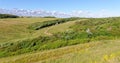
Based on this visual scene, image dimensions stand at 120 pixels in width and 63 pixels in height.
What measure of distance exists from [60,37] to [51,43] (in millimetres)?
7485

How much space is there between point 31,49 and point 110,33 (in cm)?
2980

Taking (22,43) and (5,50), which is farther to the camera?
(22,43)

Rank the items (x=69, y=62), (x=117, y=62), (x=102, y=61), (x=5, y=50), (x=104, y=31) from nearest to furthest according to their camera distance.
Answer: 1. (x=117, y=62)
2. (x=102, y=61)
3. (x=69, y=62)
4. (x=5, y=50)
5. (x=104, y=31)

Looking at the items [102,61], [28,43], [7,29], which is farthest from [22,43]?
[102,61]

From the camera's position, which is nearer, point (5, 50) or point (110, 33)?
point (5, 50)

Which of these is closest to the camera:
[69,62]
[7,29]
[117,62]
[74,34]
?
[117,62]

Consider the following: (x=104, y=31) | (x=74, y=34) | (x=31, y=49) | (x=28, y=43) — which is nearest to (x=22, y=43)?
(x=28, y=43)

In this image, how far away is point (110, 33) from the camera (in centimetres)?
8469

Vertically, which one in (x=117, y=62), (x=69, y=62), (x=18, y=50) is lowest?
(x=18, y=50)

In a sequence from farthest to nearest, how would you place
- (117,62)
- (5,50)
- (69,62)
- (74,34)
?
(74,34)
(5,50)
(69,62)
(117,62)

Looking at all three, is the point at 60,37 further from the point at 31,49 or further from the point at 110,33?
the point at 110,33

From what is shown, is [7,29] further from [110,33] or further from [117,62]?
[117,62]

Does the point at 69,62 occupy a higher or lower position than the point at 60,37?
higher

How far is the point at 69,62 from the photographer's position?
27.6 m
